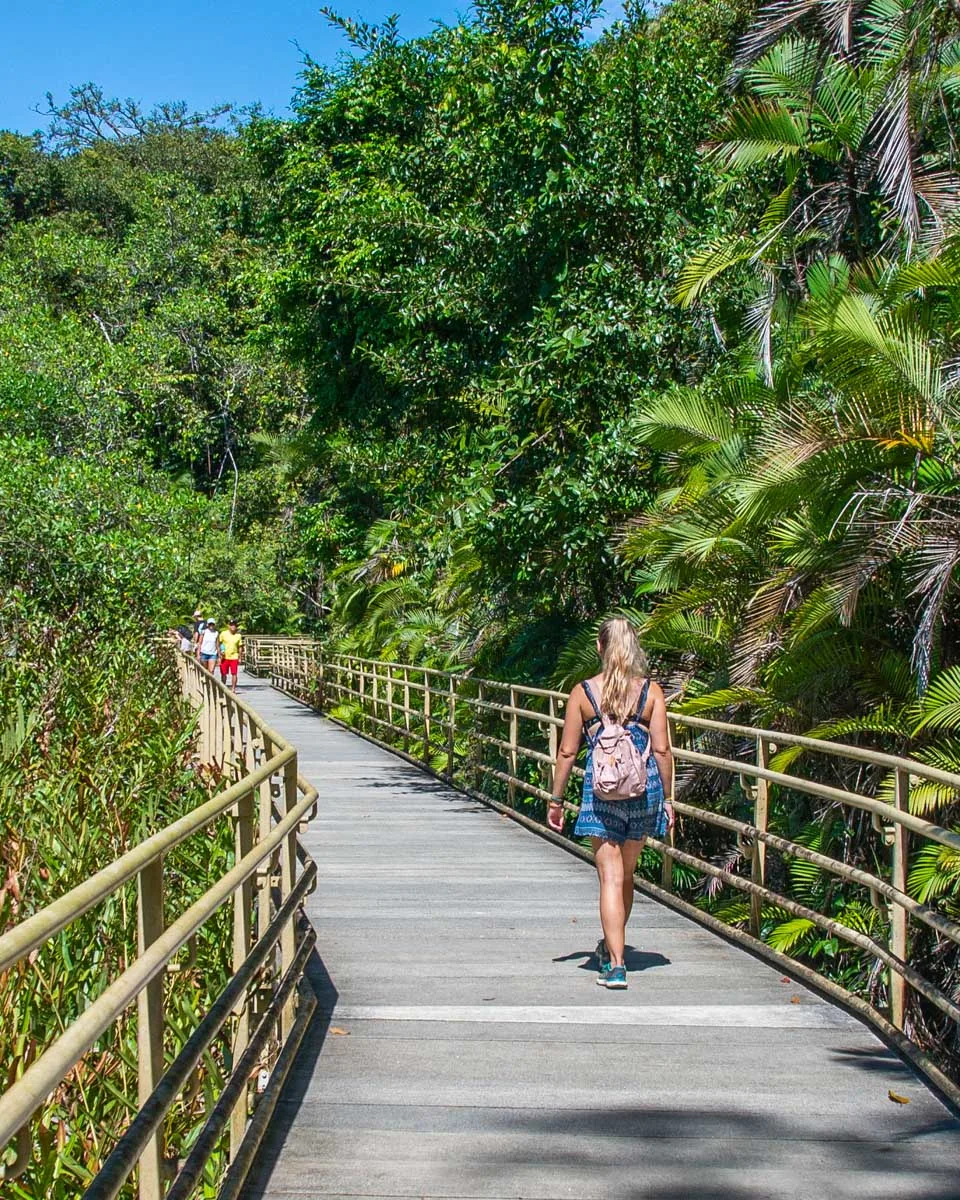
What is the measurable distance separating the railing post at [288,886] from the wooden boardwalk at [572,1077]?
0.20 m

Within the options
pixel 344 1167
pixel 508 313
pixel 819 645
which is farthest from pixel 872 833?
pixel 508 313

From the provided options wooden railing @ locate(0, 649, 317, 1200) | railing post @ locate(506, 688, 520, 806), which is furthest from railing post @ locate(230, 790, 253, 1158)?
railing post @ locate(506, 688, 520, 806)

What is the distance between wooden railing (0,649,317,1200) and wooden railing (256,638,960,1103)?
2.35 m

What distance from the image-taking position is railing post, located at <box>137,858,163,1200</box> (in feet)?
10.9

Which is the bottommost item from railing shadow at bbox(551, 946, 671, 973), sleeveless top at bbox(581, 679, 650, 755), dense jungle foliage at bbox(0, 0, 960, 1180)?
railing shadow at bbox(551, 946, 671, 973)

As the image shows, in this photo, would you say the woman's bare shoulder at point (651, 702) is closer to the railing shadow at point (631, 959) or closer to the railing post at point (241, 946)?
the railing shadow at point (631, 959)

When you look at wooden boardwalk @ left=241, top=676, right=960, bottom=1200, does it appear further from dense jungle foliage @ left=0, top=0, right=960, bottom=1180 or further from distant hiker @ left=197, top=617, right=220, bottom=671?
distant hiker @ left=197, top=617, right=220, bottom=671

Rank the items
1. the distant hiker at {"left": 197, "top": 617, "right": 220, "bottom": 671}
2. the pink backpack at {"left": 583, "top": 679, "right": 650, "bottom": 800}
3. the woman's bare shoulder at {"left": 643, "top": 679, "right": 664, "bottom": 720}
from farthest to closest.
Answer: the distant hiker at {"left": 197, "top": 617, "right": 220, "bottom": 671}, the woman's bare shoulder at {"left": 643, "top": 679, "right": 664, "bottom": 720}, the pink backpack at {"left": 583, "top": 679, "right": 650, "bottom": 800}

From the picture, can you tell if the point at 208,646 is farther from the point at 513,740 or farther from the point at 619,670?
the point at 619,670

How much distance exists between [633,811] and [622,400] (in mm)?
8616

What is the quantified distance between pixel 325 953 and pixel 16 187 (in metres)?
53.8

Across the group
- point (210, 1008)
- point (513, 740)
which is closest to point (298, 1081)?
point (210, 1008)

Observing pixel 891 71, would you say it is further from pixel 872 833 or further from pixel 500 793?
pixel 500 793

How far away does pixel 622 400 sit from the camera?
49.3 feet
